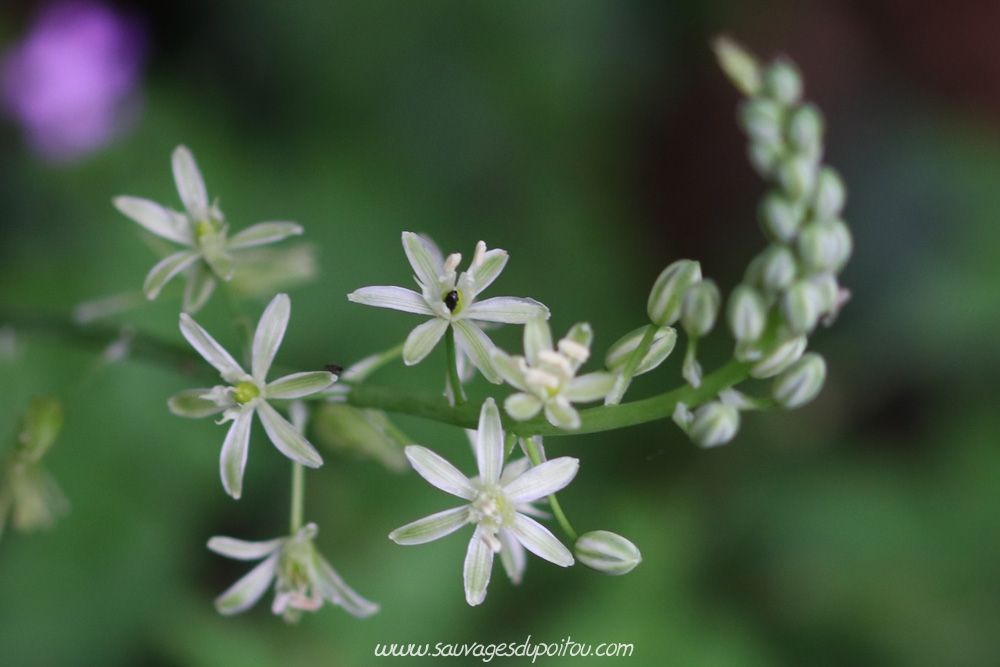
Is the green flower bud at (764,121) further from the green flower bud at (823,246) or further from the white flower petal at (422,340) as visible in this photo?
the white flower petal at (422,340)

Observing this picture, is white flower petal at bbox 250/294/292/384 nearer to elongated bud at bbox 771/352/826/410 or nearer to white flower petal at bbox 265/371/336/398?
white flower petal at bbox 265/371/336/398

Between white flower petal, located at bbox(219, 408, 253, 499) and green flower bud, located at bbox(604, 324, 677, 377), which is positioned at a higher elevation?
green flower bud, located at bbox(604, 324, 677, 377)

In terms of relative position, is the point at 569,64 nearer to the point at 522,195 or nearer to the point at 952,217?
the point at 522,195

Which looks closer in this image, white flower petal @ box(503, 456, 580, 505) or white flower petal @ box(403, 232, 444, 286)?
white flower petal @ box(503, 456, 580, 505)

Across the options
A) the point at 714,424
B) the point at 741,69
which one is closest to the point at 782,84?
the point at 741,69

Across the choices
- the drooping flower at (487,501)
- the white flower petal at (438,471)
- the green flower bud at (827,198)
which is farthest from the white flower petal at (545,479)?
the green flower bud at (827,198)

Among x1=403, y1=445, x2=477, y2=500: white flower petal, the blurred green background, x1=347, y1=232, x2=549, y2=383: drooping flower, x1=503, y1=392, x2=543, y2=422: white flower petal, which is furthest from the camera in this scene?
the blurred green background

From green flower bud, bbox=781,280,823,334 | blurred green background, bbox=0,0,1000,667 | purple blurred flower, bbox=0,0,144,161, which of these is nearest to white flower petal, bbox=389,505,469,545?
green flower bud, bbox=781,280,823,334
